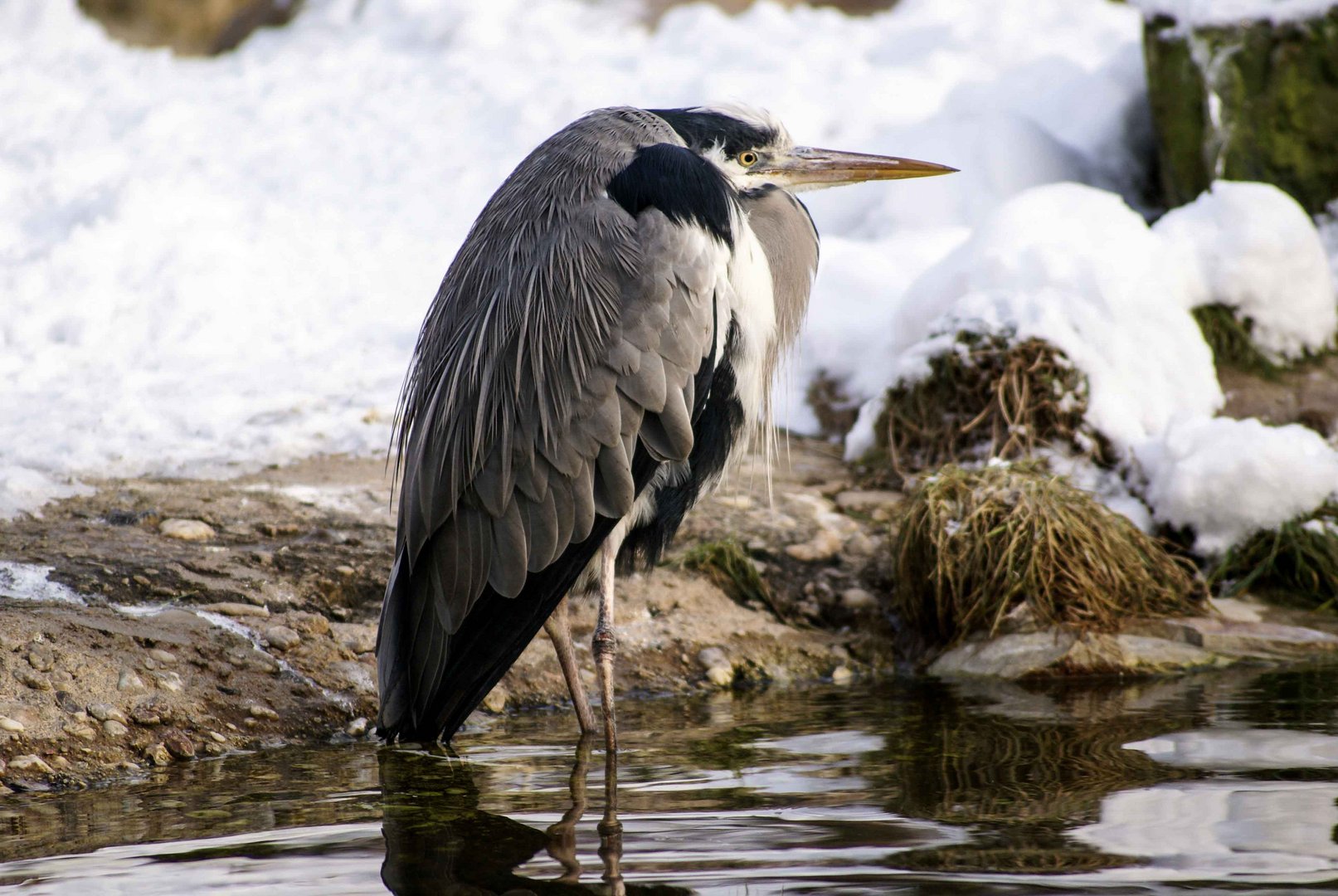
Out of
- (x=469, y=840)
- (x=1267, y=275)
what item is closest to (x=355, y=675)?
(x=469, y=840)

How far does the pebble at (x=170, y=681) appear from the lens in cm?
366

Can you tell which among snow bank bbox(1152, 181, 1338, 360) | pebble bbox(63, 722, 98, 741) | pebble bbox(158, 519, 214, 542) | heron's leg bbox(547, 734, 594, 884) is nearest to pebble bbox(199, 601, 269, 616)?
pebble bbox(158, 519, 214, 542)

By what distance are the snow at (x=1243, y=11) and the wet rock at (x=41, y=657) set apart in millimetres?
6700

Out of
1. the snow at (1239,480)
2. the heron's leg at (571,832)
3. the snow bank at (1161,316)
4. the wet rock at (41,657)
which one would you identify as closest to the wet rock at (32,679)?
the wet rock at (41,657)

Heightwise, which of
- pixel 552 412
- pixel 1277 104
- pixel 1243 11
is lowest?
pixel 552 412

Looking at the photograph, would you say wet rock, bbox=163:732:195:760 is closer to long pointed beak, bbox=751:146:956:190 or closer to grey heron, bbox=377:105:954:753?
grey heron, bbox=377:105:954:753

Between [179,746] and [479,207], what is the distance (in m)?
6.09

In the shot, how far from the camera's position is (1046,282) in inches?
231

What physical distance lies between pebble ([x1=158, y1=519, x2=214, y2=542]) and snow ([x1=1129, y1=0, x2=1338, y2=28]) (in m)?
5.97

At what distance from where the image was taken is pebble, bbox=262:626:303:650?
13.1 feet

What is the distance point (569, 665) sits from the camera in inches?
148

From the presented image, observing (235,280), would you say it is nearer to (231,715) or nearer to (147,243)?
(147,243)

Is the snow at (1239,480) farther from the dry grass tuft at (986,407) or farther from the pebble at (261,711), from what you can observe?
the pebble at (261,711)

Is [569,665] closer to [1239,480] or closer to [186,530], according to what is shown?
[186,530]
